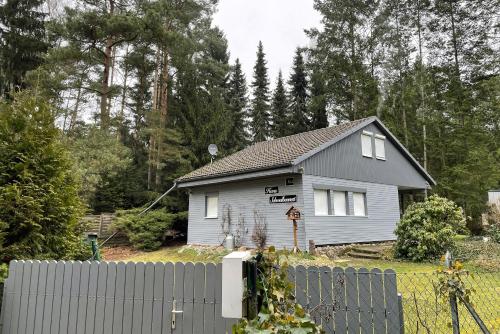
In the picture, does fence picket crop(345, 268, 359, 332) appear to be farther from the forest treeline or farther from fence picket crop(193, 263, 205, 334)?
the forest treeline

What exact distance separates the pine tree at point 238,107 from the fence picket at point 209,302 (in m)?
22.7

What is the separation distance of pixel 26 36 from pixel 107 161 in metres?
12.6

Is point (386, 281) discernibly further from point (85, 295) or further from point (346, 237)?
point (346, 237)

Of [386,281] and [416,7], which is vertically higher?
[416,7]

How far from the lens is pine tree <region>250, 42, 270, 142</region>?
102ft

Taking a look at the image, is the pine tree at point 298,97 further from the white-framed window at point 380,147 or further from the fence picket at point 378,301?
the fence picket at point 378,301

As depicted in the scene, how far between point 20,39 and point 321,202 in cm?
2179

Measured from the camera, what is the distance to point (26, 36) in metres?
21.7

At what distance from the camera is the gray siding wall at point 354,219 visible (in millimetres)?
11664

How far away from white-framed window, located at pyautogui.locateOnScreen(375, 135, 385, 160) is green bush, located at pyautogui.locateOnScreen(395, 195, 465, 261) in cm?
457

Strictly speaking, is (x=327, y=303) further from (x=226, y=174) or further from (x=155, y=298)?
(x=226, y=174)

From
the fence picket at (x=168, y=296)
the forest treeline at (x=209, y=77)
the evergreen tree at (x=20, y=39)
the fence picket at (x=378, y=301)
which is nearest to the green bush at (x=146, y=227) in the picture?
the forest treeline at (x=209, y=77)

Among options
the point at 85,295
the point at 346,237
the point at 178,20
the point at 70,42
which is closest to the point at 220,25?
the point at 178,20

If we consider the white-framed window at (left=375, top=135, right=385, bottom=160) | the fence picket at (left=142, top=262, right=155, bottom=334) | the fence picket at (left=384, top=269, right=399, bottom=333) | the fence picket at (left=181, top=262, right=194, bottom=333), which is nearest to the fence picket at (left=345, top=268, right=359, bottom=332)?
the fence picket at (left=384, top=269, right=399, bottom=333)
